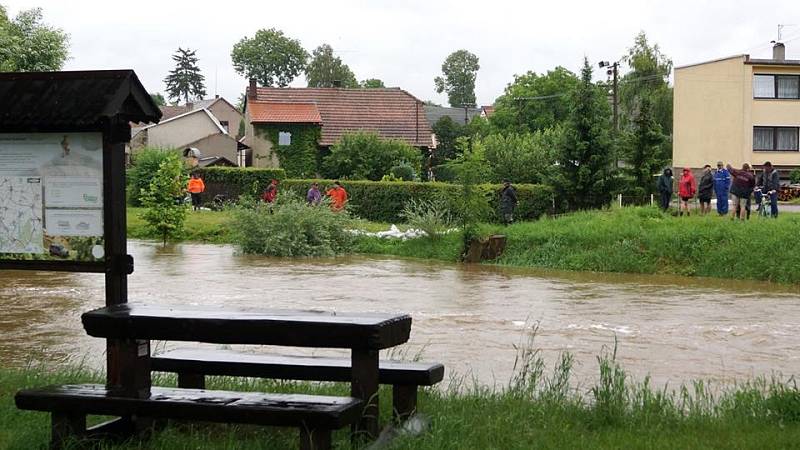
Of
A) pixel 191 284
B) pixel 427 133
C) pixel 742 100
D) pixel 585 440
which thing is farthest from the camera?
pixel 427 133

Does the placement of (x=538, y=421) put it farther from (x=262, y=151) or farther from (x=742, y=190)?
(x=262, y=151)

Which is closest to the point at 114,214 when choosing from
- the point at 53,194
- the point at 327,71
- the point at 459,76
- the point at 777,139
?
the point at 53,194

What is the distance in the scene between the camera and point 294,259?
94.6 ft

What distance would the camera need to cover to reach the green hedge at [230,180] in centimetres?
4622

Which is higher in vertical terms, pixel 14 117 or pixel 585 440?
pixel 14 117

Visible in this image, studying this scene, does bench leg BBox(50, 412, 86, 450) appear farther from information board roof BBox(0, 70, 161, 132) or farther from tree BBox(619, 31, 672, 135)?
tree BBox(619, 31, 672, 135)

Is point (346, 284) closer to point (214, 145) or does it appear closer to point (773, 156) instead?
point (773, 156)

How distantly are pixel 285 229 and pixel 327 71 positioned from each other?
93.0m

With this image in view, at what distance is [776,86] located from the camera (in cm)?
5703

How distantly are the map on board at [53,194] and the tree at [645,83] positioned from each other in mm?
67140

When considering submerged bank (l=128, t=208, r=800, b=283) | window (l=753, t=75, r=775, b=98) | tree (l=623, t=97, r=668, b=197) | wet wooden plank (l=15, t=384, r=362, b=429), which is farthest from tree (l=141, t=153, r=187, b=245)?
window (l=753, t=75, r=775, b=98)

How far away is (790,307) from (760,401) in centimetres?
1190

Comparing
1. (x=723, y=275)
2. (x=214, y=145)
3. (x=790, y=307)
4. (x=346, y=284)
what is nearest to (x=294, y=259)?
(x=346, y=284)

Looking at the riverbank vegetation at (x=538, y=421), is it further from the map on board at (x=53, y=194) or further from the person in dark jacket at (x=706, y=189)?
the person in dark jacket at (x=706, y=189)
